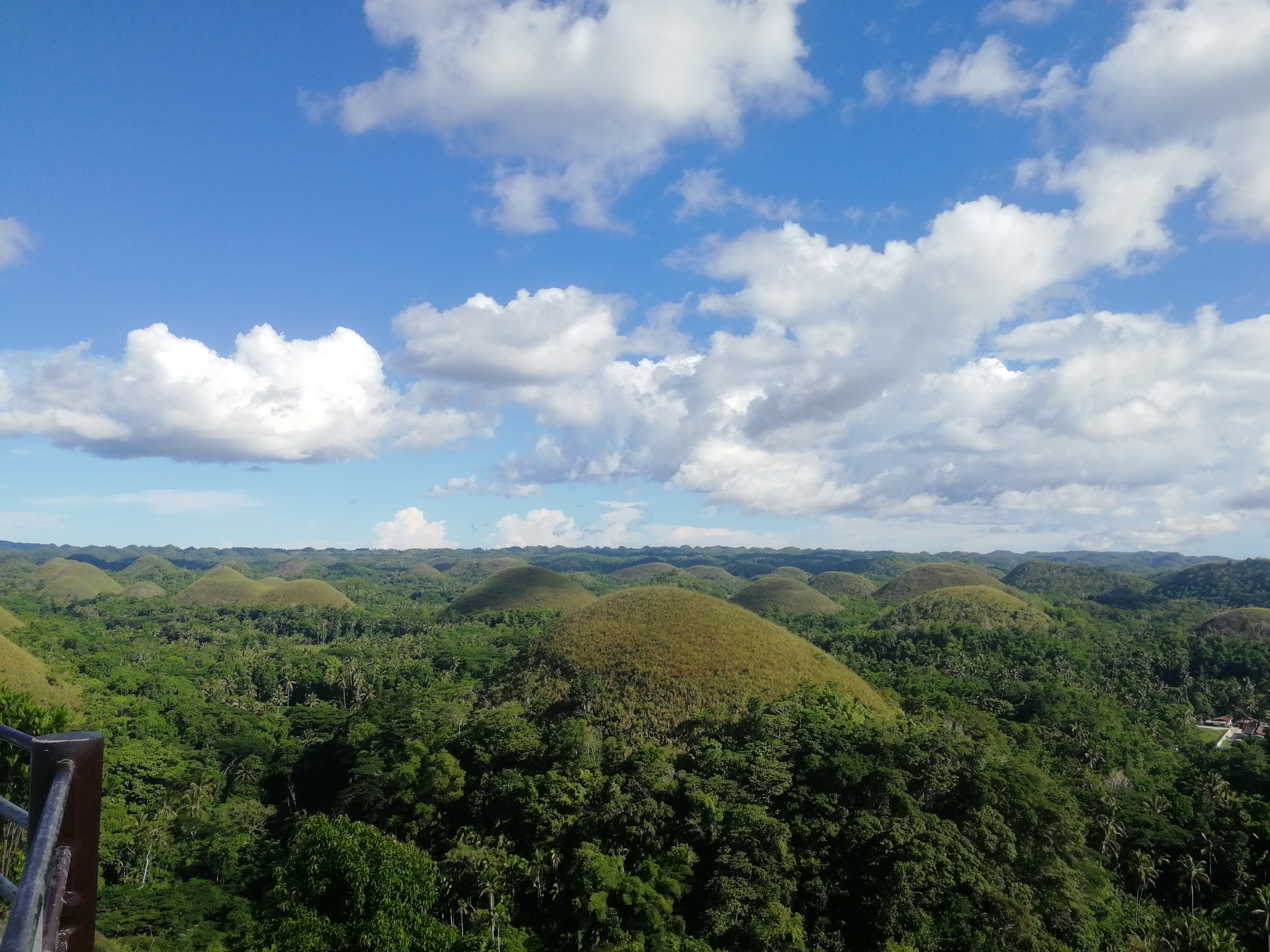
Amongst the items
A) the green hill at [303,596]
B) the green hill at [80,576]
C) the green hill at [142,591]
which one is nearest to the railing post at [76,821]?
the green hill at [303,596]

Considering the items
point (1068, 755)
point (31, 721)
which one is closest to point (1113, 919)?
point (1068, 755)

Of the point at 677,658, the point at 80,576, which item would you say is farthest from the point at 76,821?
the point at 80,576

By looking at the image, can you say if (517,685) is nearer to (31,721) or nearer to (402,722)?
(402,722)

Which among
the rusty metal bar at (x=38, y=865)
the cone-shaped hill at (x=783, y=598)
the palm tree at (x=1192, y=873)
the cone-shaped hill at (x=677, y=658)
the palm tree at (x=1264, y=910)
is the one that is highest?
the rusty metal bar at (x=38, y=865)

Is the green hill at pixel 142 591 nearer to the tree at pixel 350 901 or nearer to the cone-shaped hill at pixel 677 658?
the cone-shaped hill at pixel 677 658

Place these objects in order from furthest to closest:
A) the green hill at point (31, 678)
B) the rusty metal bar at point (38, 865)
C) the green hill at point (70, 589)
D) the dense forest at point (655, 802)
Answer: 1. the green hill at point (70, 589)
2. the green hill at point (31, 678)
3. the dense forest at point (655, 802)
4. the rusty metal bar at point (38, 865)

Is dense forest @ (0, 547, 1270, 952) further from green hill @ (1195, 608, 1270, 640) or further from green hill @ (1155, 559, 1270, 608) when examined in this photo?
green hill @ (1155, 559, 1270, 608)

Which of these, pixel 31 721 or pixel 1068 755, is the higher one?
pixel 31 721
